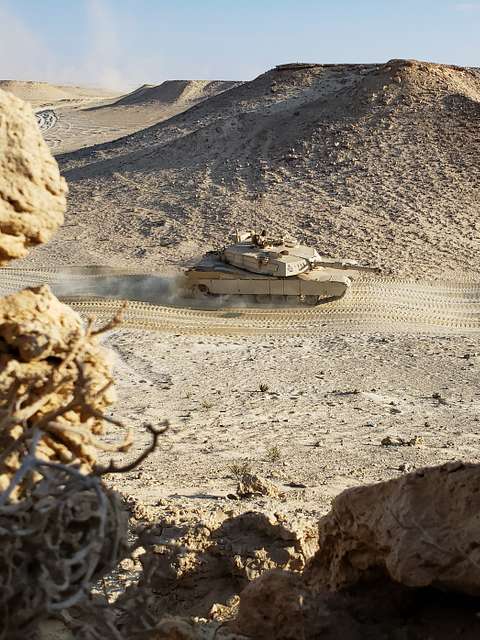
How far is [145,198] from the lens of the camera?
29.0 m

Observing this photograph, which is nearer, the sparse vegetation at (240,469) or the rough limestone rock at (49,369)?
the rough limestone rock at (49,369)

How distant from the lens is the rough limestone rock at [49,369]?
4367 mm

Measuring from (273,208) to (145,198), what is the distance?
4.73 meters

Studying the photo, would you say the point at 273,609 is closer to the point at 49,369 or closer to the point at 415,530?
the point at 415,530

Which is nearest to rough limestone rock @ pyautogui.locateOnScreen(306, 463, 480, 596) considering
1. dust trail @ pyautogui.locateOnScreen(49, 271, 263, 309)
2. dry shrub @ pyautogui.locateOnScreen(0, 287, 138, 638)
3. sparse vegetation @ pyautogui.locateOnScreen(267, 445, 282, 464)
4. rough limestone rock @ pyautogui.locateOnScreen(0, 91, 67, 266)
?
dry shrub @ pyautogui.locateOnScreen(0, 287, 138, 638)

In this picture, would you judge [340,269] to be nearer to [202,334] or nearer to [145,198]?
[202,334]

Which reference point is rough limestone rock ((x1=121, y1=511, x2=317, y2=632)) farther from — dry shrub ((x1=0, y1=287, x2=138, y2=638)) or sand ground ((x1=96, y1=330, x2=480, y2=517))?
dry shrub ((x1=0, y1=287, x2=138, y2=638))

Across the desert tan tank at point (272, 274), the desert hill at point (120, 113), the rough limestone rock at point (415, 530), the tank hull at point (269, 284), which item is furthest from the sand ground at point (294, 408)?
the desert hill at point (120, 113)

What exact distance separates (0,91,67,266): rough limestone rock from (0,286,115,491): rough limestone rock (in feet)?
1.10

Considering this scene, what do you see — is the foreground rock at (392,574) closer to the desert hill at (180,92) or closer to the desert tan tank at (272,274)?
the desert tan tank at (272,274)

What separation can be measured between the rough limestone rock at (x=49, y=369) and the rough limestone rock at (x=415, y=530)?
64.7 inches

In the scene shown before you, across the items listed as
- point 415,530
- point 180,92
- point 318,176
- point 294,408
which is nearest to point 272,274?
point 294,408

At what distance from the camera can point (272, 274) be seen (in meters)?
18.7

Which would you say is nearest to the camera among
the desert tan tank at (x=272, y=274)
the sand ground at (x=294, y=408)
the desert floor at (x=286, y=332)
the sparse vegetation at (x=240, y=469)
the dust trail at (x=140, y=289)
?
the sparse vegetation at (x=240, y=469)
